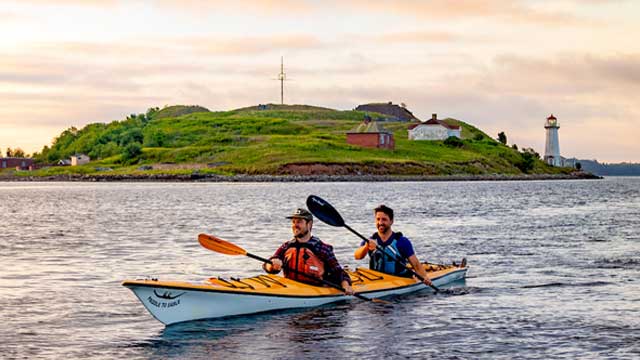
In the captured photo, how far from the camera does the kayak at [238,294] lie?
17406 mm

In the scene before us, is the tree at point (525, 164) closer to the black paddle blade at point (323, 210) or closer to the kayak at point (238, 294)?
the kayak at point (238, 294)

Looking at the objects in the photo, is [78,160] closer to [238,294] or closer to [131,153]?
[131,153]

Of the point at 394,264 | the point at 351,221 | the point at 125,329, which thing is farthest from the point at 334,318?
the point at 351,221

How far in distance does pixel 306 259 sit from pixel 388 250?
2.66 m

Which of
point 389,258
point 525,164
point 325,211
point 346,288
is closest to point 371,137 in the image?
point 525,164

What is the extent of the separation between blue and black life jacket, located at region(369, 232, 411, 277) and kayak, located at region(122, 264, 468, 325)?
25 centimetres

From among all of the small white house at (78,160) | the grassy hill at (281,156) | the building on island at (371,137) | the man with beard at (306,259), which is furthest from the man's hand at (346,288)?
the small white house at (78,160)

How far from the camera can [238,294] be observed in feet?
60.7

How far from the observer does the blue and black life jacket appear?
21281 mm

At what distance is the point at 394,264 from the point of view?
22.1m

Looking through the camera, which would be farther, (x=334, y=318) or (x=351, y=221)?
(x=351, y=221)

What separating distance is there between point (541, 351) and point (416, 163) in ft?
502

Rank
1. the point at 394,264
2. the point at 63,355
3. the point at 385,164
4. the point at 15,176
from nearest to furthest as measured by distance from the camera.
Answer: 1. the point at 63,355
2. the point at 394,264
3. the point at 385,164
4. the point at 15,176

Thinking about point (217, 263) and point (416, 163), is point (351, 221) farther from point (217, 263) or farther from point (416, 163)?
point (416, 163)
